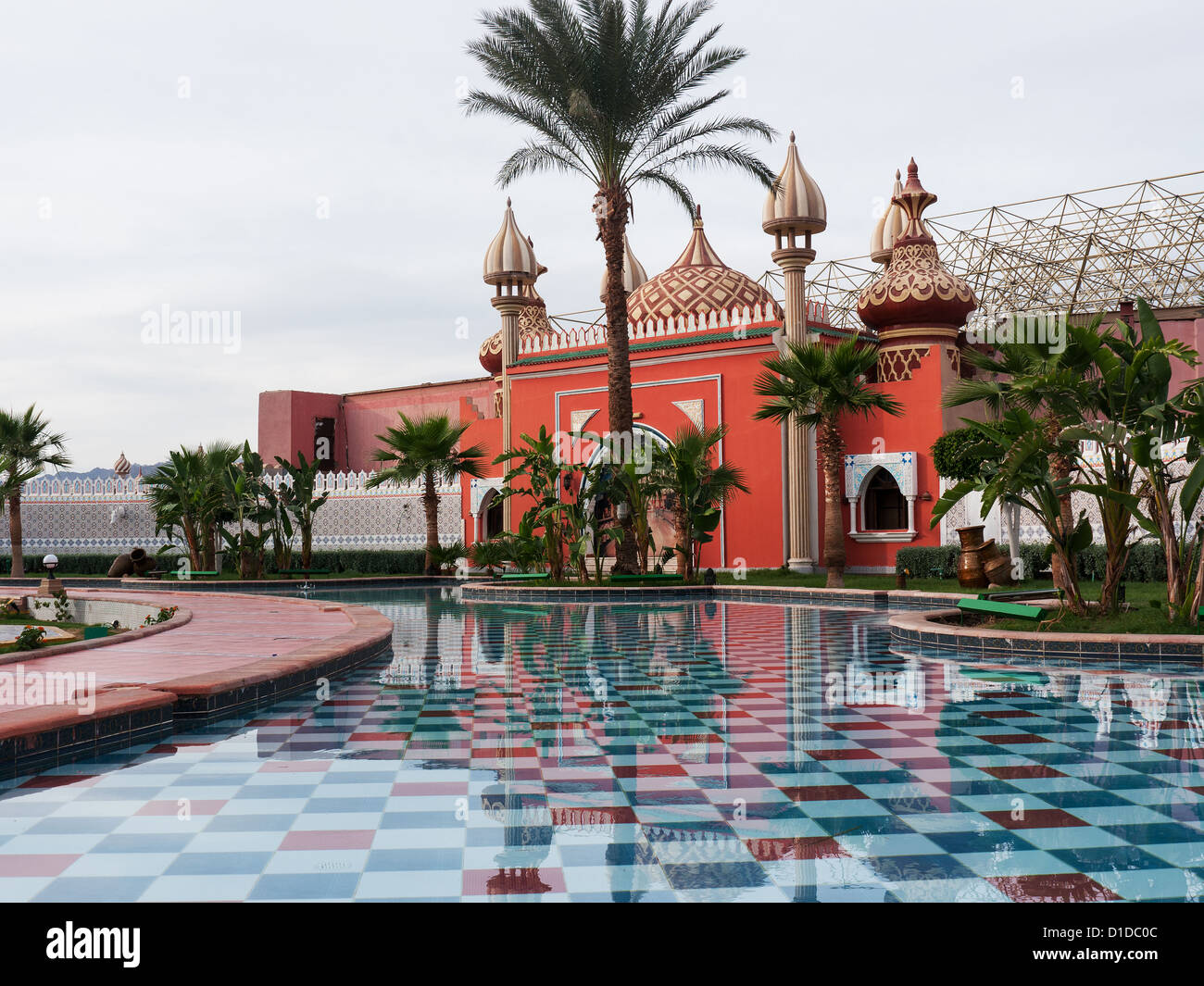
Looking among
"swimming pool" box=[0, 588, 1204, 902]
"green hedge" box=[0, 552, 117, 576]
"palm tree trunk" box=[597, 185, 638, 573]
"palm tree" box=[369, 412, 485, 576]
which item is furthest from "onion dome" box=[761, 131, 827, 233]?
"green hedge" box=[0, 552, 117, 576]

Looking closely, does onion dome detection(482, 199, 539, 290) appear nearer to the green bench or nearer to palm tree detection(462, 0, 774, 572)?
palm tree detection(462, 0, 774, 572)

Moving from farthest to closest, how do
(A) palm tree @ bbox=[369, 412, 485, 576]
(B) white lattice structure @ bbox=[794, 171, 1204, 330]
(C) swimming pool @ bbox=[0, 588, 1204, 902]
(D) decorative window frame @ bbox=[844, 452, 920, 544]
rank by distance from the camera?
(B) white lattice structure @ bbox=[794, 171, 1204, 330] < (A) palm tree @ bbox=[369, 412, 485, 576] < (D) decorative window frame @ bbox=[844, 452, 920, 544] < (C) swimming pool @ bbox=[0, 588, 1204, 902]

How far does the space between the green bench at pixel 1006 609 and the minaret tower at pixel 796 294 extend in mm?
9242

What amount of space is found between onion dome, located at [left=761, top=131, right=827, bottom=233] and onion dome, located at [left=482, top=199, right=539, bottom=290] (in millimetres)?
6281

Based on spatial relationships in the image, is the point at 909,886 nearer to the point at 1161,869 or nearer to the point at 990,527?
the point at 1161,869

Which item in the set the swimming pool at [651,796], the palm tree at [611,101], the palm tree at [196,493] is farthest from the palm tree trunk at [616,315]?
the swimming pool at [651,796]

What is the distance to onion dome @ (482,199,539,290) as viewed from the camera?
78.9 ft

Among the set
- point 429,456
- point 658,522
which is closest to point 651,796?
point 429,456

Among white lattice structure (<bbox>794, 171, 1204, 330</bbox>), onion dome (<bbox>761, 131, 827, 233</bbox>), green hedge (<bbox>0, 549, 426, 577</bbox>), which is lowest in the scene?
green hedge (<bbox>0, 549, 426, 577</bbox>)

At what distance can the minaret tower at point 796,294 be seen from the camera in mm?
19484

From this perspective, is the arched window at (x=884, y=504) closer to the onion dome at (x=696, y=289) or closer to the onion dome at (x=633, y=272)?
the onion dome at (x=696, y=289)

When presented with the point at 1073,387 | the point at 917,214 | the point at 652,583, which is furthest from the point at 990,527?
the point at 1073,387

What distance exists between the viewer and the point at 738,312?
68.0 ft
